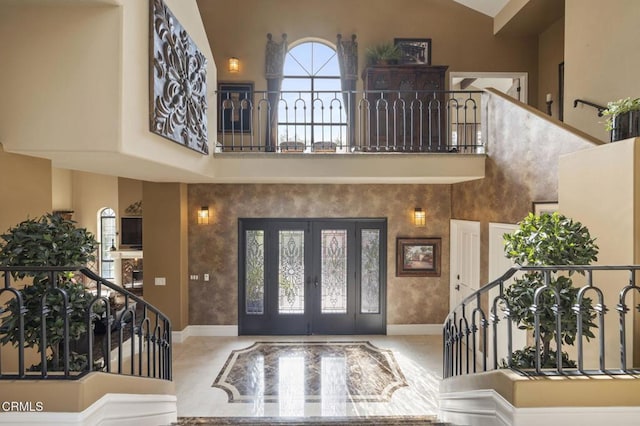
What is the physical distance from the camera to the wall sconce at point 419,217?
262 inches

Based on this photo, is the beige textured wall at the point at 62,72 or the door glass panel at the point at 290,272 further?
the door glass panel at the point at 290,272

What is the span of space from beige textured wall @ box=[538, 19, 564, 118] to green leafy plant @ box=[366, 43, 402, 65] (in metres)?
2.67

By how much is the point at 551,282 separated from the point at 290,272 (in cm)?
491

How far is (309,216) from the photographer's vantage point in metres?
6.71

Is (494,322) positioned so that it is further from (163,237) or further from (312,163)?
(163,237)

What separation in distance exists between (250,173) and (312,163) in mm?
859

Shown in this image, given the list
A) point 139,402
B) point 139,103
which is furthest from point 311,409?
point 139,103

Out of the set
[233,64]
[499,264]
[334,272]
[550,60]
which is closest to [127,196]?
[233,64]

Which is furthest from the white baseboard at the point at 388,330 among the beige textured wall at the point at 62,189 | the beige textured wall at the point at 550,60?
the beige textured wall at the point at 62,189

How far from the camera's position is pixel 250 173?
526cm

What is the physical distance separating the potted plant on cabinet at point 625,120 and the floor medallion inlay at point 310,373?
11.7 ft

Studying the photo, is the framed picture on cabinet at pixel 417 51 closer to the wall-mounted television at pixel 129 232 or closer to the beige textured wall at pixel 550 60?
the beige textured wall at pixel 550 60

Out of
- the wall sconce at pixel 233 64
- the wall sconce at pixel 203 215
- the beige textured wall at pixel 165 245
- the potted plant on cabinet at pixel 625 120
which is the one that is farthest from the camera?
the wall sconce at pixel 233 64

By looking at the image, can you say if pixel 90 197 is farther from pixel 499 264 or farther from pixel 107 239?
pixel 499 264
